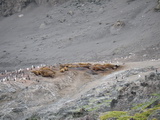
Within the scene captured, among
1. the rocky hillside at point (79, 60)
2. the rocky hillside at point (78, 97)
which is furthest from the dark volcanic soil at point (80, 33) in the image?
the rocky hillside at point (78, 97)

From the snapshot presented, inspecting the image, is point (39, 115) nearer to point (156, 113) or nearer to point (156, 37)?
point (156, 113)

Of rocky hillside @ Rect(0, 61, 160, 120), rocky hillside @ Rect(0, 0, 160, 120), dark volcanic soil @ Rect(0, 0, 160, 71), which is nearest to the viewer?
rocky hillside @ Rect(0, 61, 160, 120)

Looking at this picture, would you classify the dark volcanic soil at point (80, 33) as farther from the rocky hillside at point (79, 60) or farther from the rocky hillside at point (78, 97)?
the rocky hillside at point (78, 97)

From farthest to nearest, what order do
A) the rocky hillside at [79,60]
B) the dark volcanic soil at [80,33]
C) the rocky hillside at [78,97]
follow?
the dark volcanic soil at [80,33] → the rocky hillside at [79,60] → the rocky hillside at [78,97]

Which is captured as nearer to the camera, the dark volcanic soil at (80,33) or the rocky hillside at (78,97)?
the rocky hillside at (78,97)

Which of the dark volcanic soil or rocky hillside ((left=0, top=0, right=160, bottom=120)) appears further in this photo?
the dark volcanic soil

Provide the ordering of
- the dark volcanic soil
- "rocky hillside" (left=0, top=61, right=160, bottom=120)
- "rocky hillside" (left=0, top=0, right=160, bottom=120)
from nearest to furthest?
"rocky hillside" (left=0, top=61, right=160, bottom=120) → "rocky hillside" (left=0, top=0, right=160, bottom=120) → the dark volcanic soil

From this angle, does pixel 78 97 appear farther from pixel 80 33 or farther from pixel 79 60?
pixel 80 33

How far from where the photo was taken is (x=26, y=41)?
7350cm

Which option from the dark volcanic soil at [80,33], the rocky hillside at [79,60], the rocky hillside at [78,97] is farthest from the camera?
the dark volcanic soil at [80,33]

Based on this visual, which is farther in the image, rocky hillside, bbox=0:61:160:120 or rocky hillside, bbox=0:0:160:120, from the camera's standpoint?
rocky hillside, bbox=0:0:160:120

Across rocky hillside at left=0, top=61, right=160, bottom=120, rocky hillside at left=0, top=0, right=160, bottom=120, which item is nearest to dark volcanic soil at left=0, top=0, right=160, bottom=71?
rocky hillside at left=0, top=0, right=160, bottom=120

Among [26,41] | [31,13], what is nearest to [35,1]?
[31,13]

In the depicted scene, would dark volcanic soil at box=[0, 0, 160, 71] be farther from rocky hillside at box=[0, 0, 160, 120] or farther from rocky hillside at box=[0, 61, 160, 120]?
rocky hillside at box=[0, 61, 160, 120]
